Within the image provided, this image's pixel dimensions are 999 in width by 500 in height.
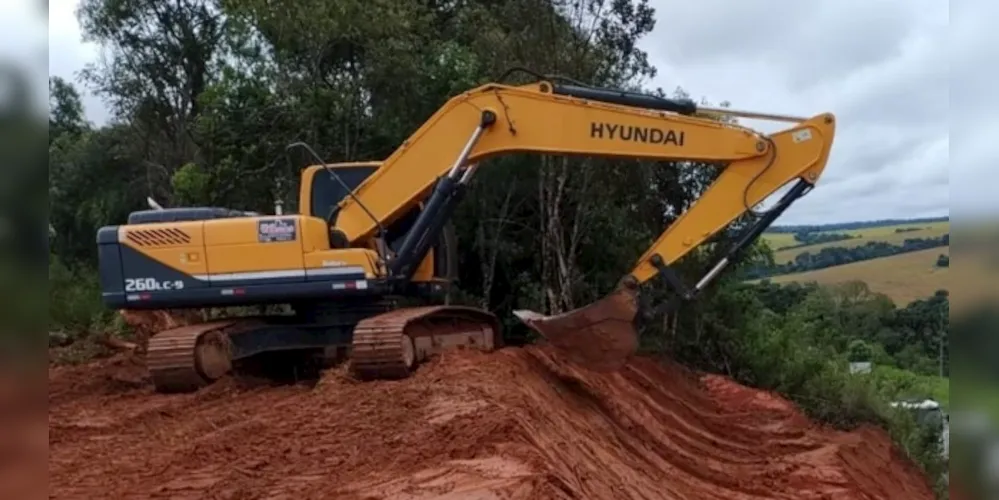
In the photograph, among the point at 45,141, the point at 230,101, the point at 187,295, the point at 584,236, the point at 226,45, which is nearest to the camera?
the point at 45,141

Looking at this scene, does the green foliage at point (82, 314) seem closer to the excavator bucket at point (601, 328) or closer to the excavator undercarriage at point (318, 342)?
the excavator undercarriage at point (318, 342)

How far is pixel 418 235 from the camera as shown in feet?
36.7

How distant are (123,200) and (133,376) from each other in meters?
15.0

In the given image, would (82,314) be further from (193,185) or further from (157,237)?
(157,237)

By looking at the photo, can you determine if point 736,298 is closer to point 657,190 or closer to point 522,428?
point 657,190

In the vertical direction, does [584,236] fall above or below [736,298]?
above

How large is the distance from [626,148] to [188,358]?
495 cm

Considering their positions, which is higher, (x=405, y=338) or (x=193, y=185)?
(x=193, y=185)

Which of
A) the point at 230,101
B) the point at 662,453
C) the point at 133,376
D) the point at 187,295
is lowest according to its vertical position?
A: the point at 662,453

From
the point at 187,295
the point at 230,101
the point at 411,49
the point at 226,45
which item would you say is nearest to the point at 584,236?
the point at 411,49

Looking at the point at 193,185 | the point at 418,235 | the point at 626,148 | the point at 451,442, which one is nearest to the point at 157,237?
the point at 418,235

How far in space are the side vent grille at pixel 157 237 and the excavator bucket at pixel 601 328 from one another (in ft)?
11.9

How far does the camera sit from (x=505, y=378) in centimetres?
944

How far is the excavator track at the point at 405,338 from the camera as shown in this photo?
9.70 m
